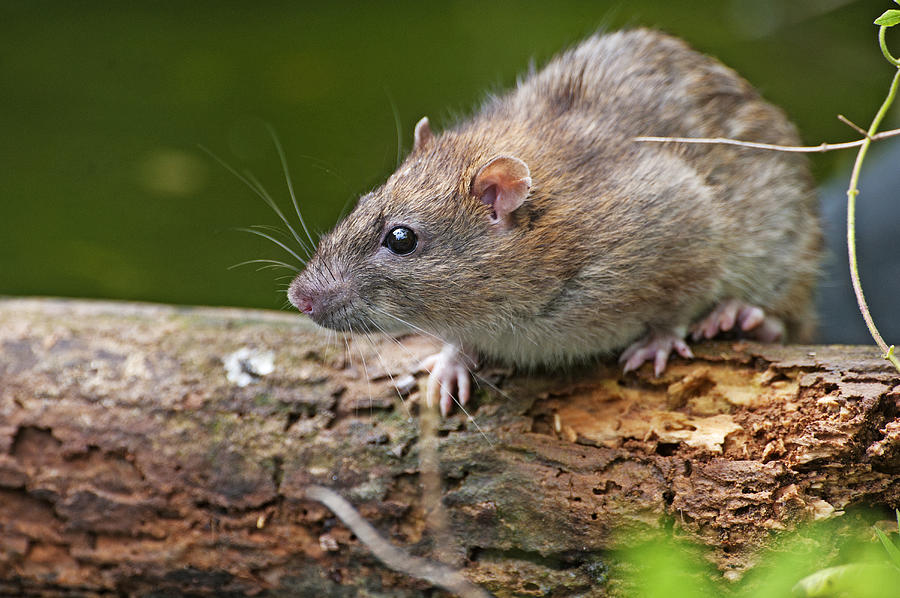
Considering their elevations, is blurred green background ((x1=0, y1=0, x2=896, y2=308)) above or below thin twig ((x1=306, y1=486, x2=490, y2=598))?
above

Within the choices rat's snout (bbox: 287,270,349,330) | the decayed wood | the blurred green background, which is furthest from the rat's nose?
the blurred green background

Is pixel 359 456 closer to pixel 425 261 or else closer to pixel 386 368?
pixel 386 368

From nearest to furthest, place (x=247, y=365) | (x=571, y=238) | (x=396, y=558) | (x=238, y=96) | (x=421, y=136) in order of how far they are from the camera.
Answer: (x=396, y=558)
(x=571, y=238)
(x=247, y=365)
(x=421, y=136)
(x=238, y=96)

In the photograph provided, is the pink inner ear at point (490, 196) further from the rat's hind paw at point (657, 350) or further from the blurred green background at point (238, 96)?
the blurred green background at point (238, 96)

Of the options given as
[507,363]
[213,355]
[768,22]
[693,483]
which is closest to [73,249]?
[213,355]

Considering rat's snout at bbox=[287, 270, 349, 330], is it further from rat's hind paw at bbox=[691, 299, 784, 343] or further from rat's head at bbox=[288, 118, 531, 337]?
rat's hind paw at bbox=[691, 299, 784, 343]

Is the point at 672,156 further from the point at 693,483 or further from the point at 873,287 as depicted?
the point at 873,287

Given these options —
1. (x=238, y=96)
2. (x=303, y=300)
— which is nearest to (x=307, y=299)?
(x=303, y=300)

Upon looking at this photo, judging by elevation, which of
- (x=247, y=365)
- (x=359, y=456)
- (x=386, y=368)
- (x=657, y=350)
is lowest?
(x=359, y=456)
